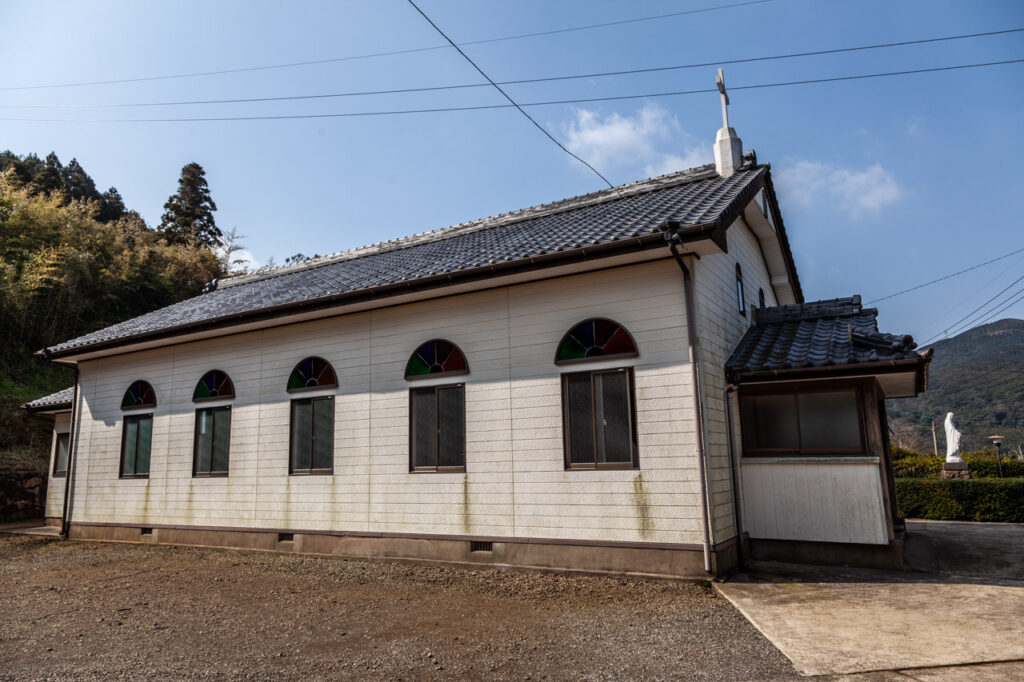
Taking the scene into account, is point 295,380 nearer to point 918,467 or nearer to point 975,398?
point 918,467

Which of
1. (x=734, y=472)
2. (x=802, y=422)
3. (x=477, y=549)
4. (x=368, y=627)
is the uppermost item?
(x=802, y=422)

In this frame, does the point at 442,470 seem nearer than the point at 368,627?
No

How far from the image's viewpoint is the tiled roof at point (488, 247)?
7.43m

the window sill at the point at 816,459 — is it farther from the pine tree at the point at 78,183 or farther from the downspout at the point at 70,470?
the pine tree at the point at 78,183

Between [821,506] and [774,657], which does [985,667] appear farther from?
[821,506]

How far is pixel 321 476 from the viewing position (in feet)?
30.3

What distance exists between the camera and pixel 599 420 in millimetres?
7305

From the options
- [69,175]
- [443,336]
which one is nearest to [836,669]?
[443,336]

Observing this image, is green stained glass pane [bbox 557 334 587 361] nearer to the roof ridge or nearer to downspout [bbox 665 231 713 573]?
downspout [bbox 665 231 713 573]

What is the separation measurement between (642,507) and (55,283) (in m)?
22.5

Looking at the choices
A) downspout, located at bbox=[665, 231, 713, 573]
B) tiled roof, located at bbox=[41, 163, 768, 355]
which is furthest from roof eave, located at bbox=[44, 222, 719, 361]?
downspout, located at bbox=[665, 231, 713, 573]

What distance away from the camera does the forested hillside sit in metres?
18.2

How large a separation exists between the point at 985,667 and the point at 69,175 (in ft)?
194

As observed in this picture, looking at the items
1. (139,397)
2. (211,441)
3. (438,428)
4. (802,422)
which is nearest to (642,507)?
(802,422)
